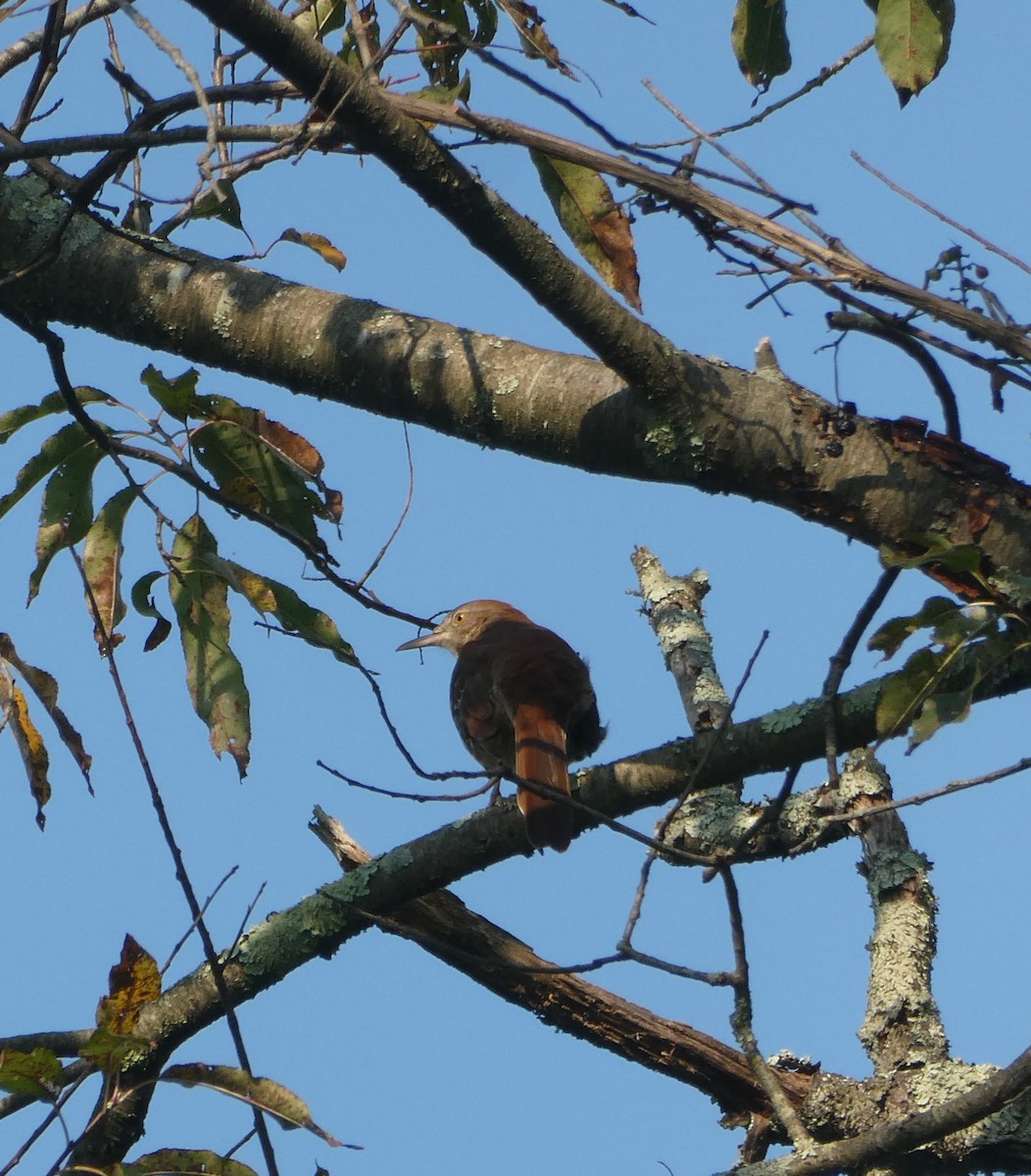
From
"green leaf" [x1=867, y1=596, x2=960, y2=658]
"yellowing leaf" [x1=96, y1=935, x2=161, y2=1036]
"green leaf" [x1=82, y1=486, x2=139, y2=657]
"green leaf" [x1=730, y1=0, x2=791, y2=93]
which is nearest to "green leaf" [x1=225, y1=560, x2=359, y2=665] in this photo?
"green leaf" [x1=82, y1=486, x2=139, y2=657]

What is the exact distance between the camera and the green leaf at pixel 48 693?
106 inches

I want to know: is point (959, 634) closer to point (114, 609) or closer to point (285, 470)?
point (285, 470)

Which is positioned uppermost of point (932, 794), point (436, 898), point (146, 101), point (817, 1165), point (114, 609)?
point (146, 101)

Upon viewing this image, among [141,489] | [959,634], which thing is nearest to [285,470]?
[141,489]

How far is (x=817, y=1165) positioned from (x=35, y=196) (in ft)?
9.25

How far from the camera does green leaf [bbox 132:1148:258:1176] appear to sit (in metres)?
2.70

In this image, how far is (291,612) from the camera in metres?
3.06

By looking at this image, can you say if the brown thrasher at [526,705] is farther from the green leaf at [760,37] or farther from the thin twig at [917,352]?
the green leaf at [760,37]

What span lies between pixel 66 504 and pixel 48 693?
0.62 meters

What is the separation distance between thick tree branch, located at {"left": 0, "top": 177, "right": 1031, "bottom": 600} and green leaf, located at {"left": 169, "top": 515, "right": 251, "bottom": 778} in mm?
476

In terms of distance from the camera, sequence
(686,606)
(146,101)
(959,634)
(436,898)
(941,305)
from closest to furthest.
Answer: (941,305), (146,101), (959,634), (436,898), (686,606)

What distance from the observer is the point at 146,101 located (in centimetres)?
260

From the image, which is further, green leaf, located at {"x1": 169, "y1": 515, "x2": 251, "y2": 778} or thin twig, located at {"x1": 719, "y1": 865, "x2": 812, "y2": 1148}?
green leaf, located at {"x1": 169, "y1": 515, "x2": 251, "y2": 778}

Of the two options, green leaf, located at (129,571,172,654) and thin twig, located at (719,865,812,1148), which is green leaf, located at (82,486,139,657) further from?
thin twig, located at (719,865,812,1148)
